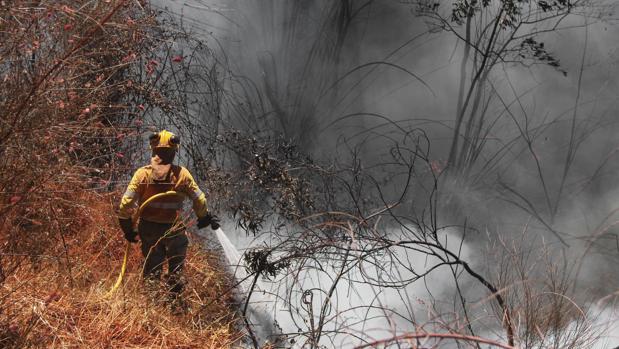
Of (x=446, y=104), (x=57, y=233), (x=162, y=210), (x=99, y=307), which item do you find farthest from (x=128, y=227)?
(x=446, y=104)

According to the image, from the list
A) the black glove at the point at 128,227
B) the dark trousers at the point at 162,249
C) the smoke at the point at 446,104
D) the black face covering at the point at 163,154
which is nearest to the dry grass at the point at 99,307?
the dark trousers at the point at 162,249

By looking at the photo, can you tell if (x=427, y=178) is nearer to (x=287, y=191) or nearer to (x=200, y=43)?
(x=287, y=191)

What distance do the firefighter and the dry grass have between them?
0.69 feet

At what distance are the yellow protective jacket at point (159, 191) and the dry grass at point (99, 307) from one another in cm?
30

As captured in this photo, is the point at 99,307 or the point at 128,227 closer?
the point at 99,307

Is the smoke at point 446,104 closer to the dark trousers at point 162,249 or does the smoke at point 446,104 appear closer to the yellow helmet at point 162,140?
the dark trousers at point 162,249

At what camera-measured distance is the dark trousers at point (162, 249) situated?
513 cm

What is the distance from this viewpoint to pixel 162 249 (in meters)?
5.24

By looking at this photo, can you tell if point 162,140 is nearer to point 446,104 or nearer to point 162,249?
point 162,249

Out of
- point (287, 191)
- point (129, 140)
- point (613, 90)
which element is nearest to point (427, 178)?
point (287, 191)

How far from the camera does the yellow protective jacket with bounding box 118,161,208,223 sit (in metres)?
4.94

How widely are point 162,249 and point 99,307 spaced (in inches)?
33.2

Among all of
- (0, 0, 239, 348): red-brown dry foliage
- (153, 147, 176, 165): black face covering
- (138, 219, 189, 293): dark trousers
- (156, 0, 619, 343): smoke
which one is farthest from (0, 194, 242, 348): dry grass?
(156, 0, 619, 343): smoke

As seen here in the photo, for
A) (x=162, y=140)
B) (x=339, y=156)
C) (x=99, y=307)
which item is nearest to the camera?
(x=99, y=307)
